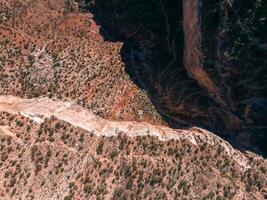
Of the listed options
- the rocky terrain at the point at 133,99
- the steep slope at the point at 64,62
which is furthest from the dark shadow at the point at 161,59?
the steep slope at the point at 64,62

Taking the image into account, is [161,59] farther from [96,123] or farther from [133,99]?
[96,123]

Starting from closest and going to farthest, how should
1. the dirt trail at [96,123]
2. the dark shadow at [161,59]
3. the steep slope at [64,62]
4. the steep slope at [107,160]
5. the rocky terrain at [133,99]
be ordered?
the steep slope at [107,160]
the rocky terrain at [133,99]
the dirt trail at [96,123]
the steep slope at [64,62]
the dark shadow at [161,59]

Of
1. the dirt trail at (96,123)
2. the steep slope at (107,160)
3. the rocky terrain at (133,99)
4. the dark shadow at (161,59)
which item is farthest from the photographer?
the dark shadow at (161,59)

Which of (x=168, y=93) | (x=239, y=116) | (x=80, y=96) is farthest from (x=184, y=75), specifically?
(x=80, y=96)

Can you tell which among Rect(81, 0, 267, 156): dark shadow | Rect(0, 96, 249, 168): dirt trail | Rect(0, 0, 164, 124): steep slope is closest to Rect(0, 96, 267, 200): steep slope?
Rect(0, 96, 249, 168): dirt trail

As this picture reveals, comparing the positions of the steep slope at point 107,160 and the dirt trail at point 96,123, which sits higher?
the dirt trail at point 96,123

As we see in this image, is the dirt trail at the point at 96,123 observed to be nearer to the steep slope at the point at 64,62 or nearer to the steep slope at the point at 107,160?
the steep slope at the point at 107,160

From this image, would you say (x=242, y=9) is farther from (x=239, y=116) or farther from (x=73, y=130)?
(x=73, y=130)

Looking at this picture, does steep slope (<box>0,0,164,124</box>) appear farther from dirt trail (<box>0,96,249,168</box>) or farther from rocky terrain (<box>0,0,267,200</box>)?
dirt trail (<box>0,96,249,168</box>)

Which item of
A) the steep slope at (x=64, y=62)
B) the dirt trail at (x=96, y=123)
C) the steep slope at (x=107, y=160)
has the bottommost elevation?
the steep slope at (x=107, y=160)

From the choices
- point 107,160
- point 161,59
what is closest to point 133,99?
point 161,59
